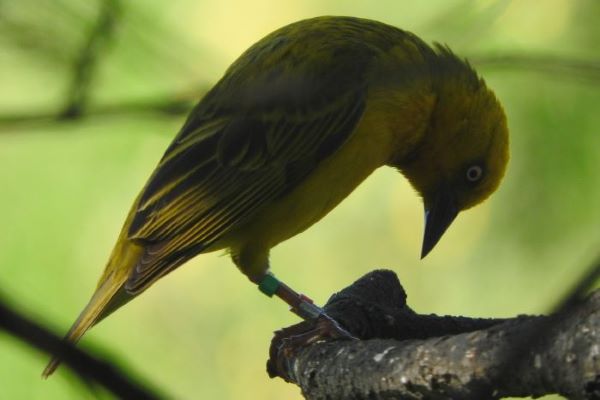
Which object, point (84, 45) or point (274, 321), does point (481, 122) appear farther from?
point (84, 45)

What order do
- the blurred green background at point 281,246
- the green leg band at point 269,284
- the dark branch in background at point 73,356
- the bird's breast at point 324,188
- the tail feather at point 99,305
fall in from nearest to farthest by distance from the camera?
the dark branch in background at point 73,356
the blurred green background at point 281,246
the tail feather at point 99,305
the bird's breast at point 324,188
the green leg band at point 269,284

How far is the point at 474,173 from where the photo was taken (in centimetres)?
541

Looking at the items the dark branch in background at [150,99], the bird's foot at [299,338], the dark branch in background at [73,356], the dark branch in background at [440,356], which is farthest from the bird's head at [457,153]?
the dark branch in background at [73,356]

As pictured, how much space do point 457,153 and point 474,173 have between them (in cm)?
14

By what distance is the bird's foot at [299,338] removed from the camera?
386 cm

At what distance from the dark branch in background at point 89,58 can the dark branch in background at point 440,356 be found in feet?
2.88

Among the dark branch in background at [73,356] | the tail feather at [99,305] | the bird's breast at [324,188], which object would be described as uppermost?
the bird's breast at [324,188]

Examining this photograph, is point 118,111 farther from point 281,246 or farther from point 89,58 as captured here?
point 281,246

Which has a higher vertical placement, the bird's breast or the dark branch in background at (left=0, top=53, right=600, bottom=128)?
the bird's breast

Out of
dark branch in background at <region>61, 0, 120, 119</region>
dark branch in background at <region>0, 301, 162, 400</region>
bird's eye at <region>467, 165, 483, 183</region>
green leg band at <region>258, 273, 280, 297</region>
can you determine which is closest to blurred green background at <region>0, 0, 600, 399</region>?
dark branch in background at <region>61, 0, 120, 119</region>

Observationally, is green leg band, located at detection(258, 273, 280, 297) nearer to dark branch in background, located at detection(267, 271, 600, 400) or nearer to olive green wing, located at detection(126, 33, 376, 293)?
olive green wing, located at detection(126, 33, 376, 293)

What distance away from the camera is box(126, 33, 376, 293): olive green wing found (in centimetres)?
469

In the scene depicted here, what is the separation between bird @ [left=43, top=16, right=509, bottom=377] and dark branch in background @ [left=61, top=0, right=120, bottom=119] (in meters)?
2.42

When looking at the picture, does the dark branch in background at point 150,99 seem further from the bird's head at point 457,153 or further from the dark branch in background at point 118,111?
the bird's head at point 457,153
